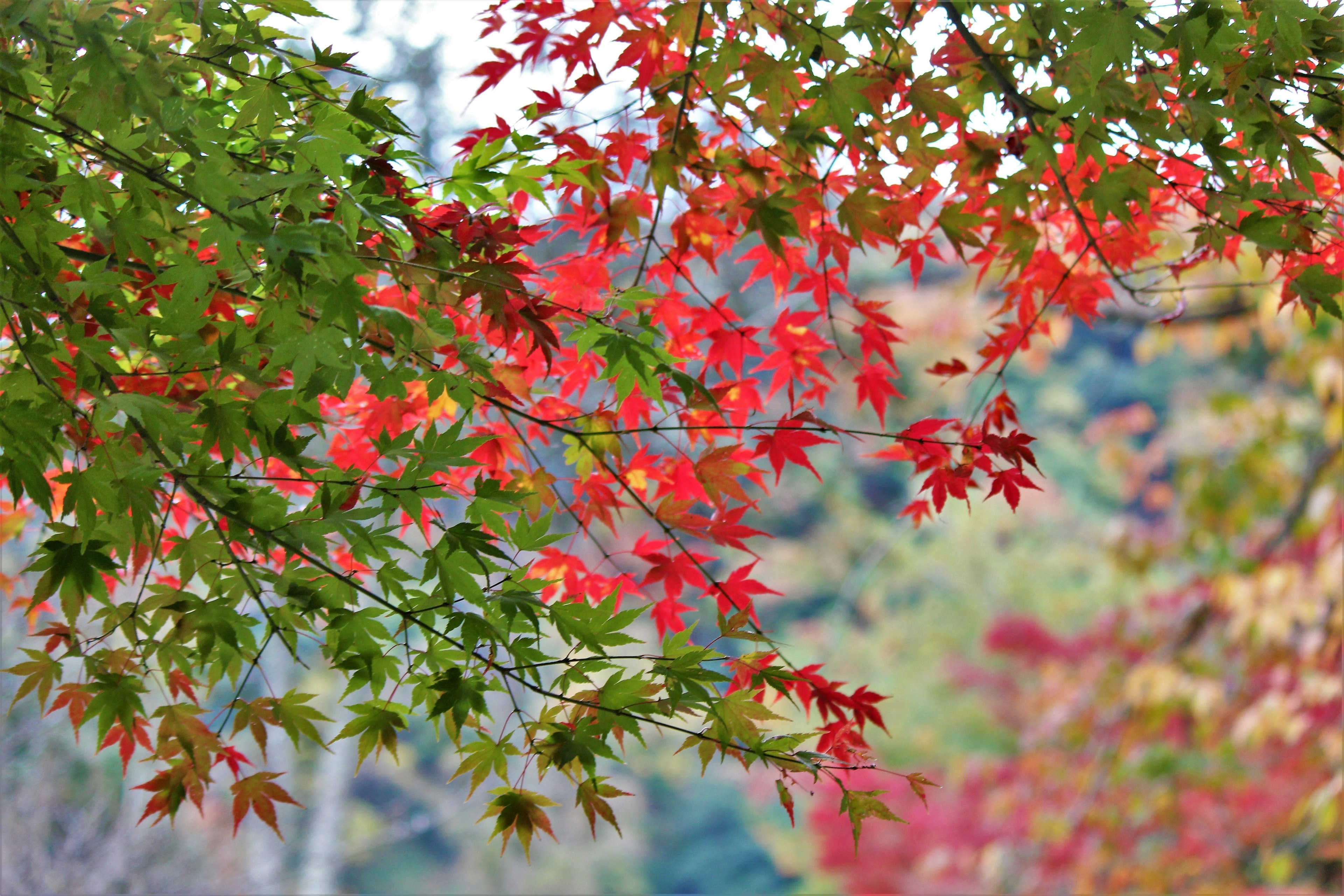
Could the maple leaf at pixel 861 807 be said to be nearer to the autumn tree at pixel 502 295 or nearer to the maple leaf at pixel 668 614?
the autumn tree at pixel 502 295

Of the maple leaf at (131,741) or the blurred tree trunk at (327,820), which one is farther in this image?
the blurred tree trunk at (327,820)

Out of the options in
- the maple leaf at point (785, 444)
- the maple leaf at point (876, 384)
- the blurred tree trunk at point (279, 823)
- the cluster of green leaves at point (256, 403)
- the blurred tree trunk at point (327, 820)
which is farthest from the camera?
the blurred tree trunk at point (327, 820)

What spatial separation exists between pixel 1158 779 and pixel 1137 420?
1.64 m

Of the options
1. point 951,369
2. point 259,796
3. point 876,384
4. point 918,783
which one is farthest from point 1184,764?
point 259,796

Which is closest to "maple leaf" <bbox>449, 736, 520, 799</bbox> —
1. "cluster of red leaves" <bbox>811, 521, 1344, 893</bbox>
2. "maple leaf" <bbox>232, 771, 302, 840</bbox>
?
"maple leaf" <bbox>232, 771, 302, 840</bbox>

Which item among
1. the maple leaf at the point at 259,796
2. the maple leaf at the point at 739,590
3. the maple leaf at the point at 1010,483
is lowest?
the maple leaf at the point at 259,796

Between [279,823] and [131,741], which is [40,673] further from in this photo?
[279,823]

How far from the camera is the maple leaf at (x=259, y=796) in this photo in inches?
36.0

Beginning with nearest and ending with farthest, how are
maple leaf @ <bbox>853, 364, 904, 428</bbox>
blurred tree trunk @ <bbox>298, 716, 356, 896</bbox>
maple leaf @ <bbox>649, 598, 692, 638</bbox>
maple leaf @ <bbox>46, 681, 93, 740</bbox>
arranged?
maple leaf @ <bbox>46, 681, 93, 740</bbox>
maple leaf @ <bbox>649, 598, 692, 638</bbox>
maple leaf @ <bbox>853, 364, 904, 428</bbox>
blurred tree trunk @ <bbox>298, 716, 356, 896</bbox>

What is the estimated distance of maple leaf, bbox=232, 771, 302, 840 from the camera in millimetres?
915

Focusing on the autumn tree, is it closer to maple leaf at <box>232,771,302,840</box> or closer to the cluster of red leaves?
maple leaf at <box>232,771,302,840</box>

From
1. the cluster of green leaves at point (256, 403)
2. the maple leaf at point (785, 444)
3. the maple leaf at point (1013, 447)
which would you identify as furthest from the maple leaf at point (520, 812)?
the maple leaf at point (1013, 447)

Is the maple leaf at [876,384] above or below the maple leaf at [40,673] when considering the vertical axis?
above

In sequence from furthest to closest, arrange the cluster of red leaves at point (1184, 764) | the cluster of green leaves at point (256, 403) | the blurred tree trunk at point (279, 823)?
the blurred tree trunk at point (279, 823), the cluster of red leaves at point (1184, 764), the cluster of green leaves at point (256, 403)
